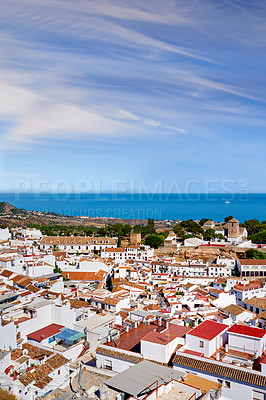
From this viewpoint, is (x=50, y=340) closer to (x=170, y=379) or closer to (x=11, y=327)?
(x=11, y=327)

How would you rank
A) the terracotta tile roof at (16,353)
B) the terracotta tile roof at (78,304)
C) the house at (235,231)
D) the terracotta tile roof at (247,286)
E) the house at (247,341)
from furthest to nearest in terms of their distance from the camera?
1. the house at (235,231)
2. the terracotta tile roof at (247,286)
3. the terracotta tile roof at (78,304)
4. the terracotta tile roof at (16,353)
5. the house at (247,341)

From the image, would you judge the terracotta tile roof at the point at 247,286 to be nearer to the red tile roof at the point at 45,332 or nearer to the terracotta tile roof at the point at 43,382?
the red tile roof at the point at 45,332

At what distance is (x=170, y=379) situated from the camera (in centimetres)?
742

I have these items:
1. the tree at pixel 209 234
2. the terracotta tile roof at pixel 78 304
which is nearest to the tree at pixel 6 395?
the terracotta tile roof at pixel 78 304

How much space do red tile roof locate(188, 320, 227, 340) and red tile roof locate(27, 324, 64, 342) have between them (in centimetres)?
481

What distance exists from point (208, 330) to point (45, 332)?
551 cm

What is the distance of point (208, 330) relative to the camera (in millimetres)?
9383

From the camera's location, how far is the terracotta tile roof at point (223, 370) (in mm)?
7316

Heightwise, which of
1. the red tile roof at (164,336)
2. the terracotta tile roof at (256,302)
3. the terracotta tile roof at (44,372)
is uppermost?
the red tile roof at (164,336)

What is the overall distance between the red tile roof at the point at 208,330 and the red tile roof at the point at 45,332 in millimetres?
4807

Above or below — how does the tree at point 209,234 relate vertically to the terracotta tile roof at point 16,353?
above

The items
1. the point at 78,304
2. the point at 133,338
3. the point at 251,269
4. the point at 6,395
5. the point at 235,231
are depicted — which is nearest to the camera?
the point at 6,395

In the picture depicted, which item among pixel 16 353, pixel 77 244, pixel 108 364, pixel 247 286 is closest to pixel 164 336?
pixel 108 364

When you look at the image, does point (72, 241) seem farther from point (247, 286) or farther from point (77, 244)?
point (247, 286)
